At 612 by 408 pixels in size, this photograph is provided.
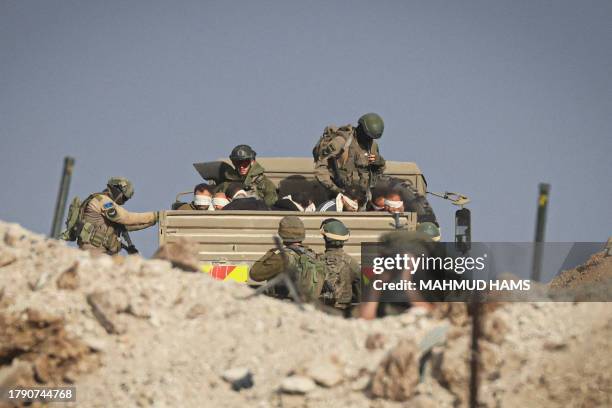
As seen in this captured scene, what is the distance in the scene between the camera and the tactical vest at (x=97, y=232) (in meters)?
13.5

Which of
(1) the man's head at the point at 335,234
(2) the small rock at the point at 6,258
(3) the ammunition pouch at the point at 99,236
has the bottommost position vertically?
(2) the small rock at the point at 6,258

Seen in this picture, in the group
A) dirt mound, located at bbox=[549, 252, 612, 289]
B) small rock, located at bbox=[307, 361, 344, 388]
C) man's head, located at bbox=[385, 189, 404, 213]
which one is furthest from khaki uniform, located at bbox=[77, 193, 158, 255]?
dirt mound, located at bbox=[549, 252, 612, 289]

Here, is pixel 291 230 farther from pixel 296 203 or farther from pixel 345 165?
pixel 345 165

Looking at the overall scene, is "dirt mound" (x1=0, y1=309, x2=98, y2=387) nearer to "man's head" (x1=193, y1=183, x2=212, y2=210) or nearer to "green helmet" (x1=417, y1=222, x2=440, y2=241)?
"green helmet" (x1=417, y1=222, x2=440, y2=241)

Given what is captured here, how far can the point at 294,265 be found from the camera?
37.3 feet

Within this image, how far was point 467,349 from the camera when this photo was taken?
7.92 meters

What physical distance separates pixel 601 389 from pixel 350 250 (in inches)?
198

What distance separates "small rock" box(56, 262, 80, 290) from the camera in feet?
28.8

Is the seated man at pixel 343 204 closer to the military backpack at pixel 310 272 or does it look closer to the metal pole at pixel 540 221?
the military backpack at pixel 310 272

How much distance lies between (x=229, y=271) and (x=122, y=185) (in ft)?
7.87

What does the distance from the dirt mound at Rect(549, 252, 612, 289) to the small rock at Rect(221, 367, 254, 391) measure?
10.7 metres

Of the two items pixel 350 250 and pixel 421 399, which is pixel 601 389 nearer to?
pixel 421 399

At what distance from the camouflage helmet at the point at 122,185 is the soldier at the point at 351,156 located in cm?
214

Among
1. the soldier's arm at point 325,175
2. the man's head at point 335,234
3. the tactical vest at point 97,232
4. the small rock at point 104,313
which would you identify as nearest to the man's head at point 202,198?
the tactical vest at point 97,232
